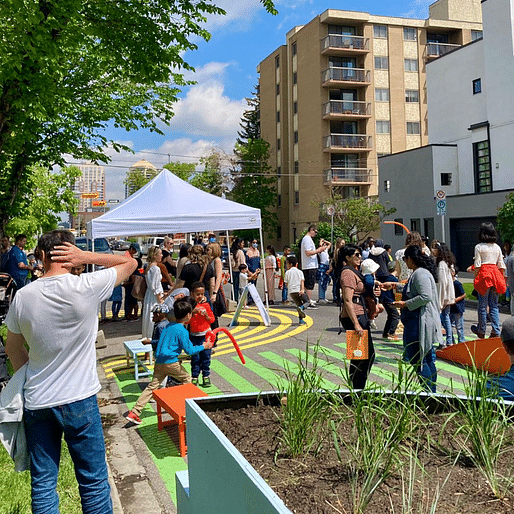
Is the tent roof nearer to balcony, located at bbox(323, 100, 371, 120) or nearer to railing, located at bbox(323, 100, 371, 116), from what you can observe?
balcony, located at bbox(323, 100, 371, 120)

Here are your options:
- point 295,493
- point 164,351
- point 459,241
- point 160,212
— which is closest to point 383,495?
point 295,493

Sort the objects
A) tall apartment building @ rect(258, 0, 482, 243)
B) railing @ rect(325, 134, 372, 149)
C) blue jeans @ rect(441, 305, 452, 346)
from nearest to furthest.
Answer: blue jeans @ rect(441, 305, 452, 346), tall apartment building @ rect(258, 0, 482, 243), railing @ rect(325, 134, 372, 149)

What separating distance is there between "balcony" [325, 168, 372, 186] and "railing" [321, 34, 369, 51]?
10.2 metres

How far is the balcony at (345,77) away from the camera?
4600 cm

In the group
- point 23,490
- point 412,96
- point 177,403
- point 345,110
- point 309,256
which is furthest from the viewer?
point 412,96

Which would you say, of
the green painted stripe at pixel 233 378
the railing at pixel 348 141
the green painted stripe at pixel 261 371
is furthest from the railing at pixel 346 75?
the green painted stripe at pixel 233 378

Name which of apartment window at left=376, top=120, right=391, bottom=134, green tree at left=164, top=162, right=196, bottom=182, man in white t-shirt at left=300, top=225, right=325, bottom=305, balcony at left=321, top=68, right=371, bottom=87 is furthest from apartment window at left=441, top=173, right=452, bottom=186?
green tree at left=164, top=162, right=196, bottom=182

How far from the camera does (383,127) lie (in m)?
47.8

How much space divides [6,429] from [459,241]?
2736 centimetres

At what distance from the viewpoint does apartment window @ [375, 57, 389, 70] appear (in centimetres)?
4744

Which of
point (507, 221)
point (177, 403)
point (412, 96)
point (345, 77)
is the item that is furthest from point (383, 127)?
point (177, 403)

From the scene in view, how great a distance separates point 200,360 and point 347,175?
4183 cm

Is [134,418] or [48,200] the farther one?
[48,200]

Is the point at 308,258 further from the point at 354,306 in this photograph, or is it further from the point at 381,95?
the point at 381,95
